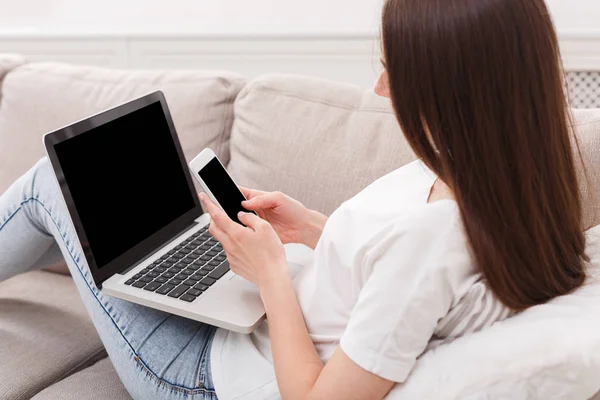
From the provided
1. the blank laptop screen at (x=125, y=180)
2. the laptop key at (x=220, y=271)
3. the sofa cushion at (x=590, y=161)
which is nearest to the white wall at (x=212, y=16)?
the sofa cushion at (x=590, y=161)

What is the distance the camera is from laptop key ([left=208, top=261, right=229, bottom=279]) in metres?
1.19

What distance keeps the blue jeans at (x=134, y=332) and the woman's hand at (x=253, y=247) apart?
6.5 inches

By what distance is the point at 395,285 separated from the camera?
0.84 meters

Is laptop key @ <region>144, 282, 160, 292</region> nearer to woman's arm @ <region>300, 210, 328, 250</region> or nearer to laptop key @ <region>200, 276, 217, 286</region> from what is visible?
laptop key @ <region>200, 276, 217, 286</region>

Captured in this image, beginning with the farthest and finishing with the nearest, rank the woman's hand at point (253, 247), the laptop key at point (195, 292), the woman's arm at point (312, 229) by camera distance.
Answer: the woman's arm at point (312, 229) < the laptop key at point (195, 292) < the woman's hand at point (253, 247)

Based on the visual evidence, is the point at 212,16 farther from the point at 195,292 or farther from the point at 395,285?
the point at 395,285

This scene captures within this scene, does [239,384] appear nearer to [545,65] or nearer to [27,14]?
[545,65]

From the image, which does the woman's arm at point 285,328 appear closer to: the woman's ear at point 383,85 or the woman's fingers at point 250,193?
the woman's fingers at point 250,193

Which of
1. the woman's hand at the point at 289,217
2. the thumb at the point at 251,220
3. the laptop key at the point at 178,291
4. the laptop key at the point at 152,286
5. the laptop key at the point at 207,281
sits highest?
the thumb at the point at 251,220

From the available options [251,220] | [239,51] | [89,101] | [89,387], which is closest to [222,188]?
[251,220]

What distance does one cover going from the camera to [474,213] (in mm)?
837

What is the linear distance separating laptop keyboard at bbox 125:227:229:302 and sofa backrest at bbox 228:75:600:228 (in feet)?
0.77

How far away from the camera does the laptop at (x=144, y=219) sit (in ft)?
3.64

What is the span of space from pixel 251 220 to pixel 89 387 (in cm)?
44
